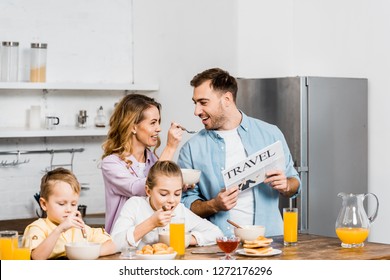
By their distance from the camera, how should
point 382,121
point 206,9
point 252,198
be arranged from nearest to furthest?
point 252,198, point 382,121, point 206,9

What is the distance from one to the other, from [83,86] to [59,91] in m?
0.25

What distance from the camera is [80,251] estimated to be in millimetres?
3123

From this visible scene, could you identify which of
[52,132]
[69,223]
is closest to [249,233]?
[69,223]

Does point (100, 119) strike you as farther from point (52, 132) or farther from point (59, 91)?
point (52, 132)

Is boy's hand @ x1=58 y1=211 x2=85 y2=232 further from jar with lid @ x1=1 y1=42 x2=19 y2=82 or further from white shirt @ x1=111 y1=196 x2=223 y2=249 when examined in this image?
jar with lid @ x1=1 y1=42 x2=19 y2=82

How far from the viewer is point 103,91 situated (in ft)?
21.6

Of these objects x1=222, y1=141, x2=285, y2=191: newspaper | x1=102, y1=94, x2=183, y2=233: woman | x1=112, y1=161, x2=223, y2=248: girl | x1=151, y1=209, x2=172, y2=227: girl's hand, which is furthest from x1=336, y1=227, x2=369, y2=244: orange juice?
x1=102, y1=94, x2=183, y2=233: woman

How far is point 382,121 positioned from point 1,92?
2.86 m

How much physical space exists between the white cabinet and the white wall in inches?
38.5

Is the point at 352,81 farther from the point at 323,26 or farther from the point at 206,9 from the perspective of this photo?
the point at 206,9

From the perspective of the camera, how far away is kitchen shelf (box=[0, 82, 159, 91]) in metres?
5.89

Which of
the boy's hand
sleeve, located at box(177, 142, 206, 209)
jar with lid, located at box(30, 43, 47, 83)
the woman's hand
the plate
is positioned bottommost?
the plate
